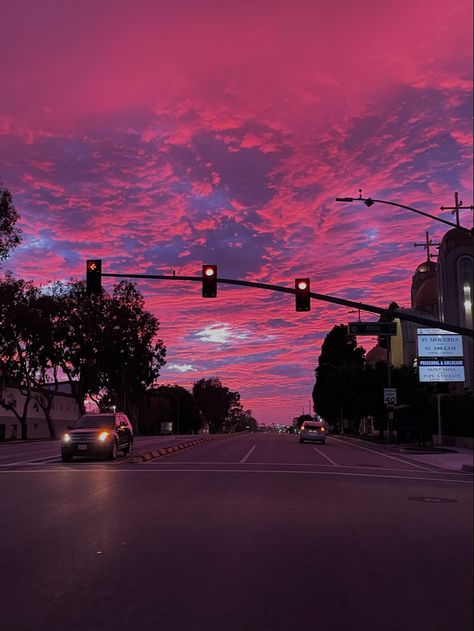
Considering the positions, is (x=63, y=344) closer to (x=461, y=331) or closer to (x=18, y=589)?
(x=461, y=331)

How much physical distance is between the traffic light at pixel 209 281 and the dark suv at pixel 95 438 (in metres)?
5.83

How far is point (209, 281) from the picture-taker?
2159 cm

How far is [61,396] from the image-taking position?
79.1 metres

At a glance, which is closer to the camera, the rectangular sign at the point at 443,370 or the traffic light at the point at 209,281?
the traffic light at the point at 209,281

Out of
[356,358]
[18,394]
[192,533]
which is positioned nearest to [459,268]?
[356,358]

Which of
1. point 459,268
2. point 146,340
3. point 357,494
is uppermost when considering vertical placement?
point 459,268

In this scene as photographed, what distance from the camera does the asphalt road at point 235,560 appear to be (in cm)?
538

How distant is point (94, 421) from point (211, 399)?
117m

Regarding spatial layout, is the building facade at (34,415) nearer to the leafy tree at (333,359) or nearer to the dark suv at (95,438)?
the leafy tree at (333,359)

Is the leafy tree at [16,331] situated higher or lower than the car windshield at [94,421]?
higher

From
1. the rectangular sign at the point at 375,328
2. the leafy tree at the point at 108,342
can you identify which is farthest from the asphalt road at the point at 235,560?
the leafy tree at the point at 108,342

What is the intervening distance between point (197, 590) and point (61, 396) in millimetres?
76215

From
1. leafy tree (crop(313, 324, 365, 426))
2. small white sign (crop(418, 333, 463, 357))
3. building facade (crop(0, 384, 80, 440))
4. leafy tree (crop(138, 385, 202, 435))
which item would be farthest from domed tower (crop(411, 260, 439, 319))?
leafy tree (crop(138, 385, 202, 435))

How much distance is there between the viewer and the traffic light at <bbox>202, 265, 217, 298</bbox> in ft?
70.6
